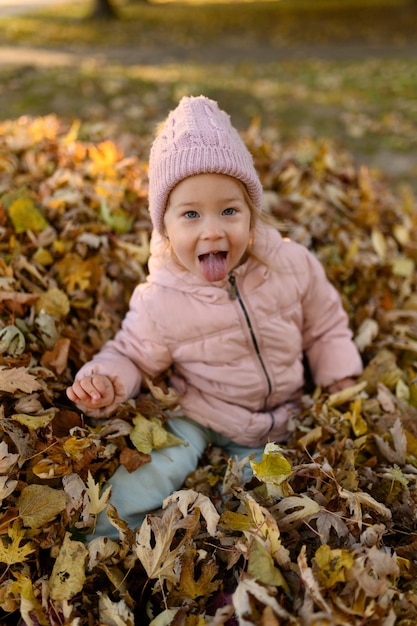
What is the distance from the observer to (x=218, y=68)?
32.6ft

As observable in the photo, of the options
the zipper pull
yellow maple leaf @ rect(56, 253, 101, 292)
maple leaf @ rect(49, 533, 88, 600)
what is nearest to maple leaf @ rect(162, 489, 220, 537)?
maple leaf @ rect(49, 533, 88, 600)

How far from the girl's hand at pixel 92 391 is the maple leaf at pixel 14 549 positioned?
452mm

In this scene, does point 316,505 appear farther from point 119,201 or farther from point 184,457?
point 119,201

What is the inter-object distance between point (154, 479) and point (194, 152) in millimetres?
1120

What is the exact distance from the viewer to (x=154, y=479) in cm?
212

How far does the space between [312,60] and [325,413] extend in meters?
10.2

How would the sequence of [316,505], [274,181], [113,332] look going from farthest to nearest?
[274,181] < [113,332] < [316,505]

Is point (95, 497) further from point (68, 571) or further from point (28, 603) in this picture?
point (28, 603)

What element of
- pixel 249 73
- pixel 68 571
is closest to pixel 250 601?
pixel 68 571

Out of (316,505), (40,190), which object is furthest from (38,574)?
(40,190)

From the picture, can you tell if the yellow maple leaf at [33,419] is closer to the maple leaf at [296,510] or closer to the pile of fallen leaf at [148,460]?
the pile of fallen leaf at [148,460]

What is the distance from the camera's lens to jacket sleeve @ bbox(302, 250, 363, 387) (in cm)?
246

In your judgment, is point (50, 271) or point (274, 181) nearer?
point (50, 271)

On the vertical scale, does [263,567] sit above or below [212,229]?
below
